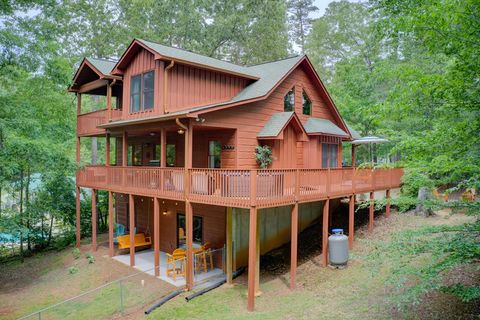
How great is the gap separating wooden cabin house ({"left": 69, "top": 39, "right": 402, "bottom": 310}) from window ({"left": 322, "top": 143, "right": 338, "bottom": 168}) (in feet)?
0.18

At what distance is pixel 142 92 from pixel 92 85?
16.1 feet

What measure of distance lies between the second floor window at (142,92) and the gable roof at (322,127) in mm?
7381

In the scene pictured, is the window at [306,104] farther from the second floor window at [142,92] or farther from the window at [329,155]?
the second floor window at [142,92]

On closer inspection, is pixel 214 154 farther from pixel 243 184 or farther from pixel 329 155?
pixel 329 155

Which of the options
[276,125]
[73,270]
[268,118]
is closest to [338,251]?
[276,125]

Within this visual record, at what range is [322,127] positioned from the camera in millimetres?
16781

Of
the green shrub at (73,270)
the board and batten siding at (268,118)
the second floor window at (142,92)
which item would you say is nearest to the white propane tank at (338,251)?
the board and batten siding at (268,118)

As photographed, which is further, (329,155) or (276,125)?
(329,155)

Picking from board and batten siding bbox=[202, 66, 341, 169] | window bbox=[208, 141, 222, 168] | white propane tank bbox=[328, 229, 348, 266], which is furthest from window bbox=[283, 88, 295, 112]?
white propane tank bbox=[328, 229, 348, 266]

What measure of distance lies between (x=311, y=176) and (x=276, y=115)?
13.8 ft

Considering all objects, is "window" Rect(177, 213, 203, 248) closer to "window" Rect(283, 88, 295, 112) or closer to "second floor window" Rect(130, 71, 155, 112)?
"second floor window" Rect(130, 71, 155, 112)

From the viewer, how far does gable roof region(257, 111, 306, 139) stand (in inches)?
560

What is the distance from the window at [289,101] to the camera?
16402 mm

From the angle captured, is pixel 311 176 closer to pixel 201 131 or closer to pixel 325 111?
pixel 201 131
